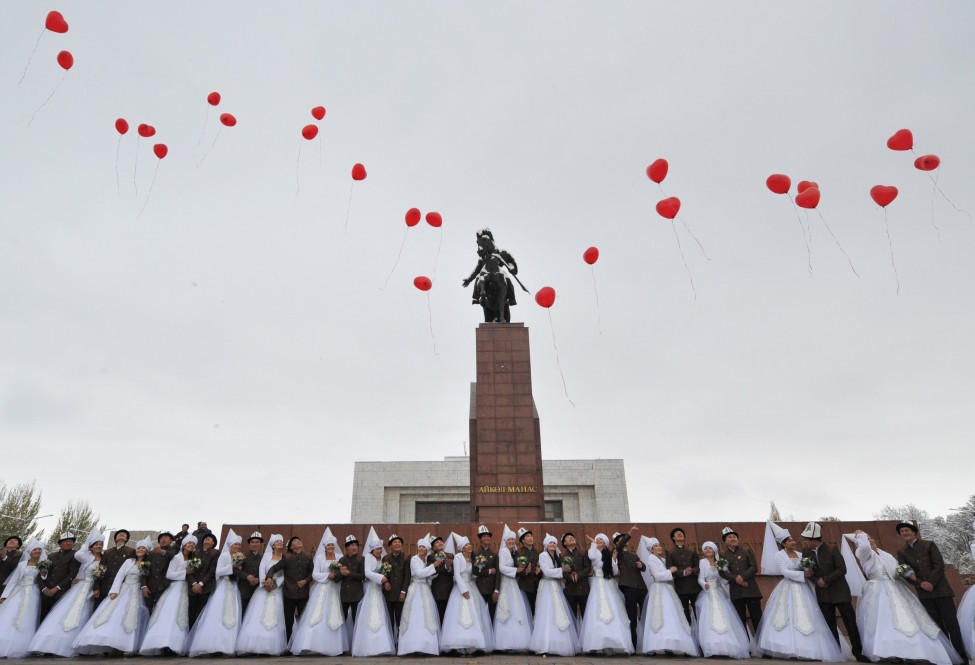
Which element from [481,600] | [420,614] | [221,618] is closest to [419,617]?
[420,614]

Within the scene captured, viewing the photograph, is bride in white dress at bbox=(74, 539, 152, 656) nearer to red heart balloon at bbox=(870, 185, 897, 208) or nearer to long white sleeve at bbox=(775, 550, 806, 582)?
long white sleeve at bbox=(775, 550, 806, 582)

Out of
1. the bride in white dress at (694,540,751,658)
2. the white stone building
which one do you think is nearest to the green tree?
the white stone building

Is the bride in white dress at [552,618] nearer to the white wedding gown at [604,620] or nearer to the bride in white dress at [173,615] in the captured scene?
the white wedding gown at [604,620]

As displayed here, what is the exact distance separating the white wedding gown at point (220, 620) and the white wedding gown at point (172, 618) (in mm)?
153

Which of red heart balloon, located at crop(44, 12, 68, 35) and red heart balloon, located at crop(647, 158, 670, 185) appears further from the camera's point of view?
red heart balloon, located at crop(647, 158, 670, 185)

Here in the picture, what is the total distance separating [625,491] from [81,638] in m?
25.7

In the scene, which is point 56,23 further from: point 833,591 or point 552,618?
point 833,591

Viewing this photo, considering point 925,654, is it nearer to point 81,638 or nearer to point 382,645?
point 382,645

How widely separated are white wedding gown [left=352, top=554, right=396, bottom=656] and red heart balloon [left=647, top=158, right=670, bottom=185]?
7.19 metres

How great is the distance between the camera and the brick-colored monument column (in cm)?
1364

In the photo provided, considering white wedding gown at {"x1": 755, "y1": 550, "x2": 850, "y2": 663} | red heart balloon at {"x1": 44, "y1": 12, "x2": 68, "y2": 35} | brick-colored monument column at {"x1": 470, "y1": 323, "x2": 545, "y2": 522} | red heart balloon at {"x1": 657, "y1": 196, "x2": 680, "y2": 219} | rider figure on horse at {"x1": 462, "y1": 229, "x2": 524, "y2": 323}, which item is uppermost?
rider figure on horse at {"x1": 462, "y1": 229, "x2": 524, "y2": 323}

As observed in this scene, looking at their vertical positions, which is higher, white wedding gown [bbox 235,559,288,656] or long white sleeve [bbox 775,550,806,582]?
long white sleeve [bbox 775,550,806,582]

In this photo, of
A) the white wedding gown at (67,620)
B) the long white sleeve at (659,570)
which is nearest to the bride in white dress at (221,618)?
the white wedding gown at (67,620)

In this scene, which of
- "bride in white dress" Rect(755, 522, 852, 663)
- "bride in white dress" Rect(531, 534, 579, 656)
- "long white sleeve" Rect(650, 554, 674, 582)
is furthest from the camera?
"long white sleeve" Rect(650, 554, 674, 582)
